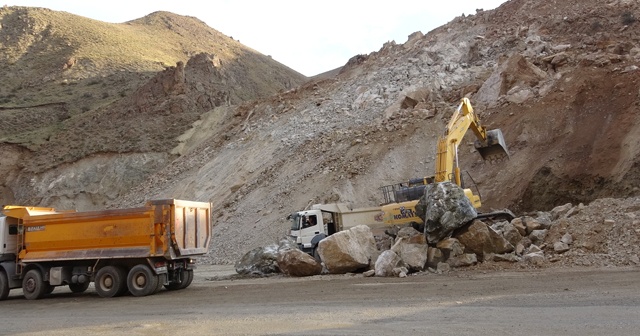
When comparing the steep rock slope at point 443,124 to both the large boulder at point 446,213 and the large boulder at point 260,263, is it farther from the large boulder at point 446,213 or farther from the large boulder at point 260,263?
the large boulder at point 446,213

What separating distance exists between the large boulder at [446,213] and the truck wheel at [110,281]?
7.52m

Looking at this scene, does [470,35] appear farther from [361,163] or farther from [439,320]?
[439,320]

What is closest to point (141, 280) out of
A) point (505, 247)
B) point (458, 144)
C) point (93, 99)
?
point (505, 247)

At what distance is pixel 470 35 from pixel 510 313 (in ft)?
106

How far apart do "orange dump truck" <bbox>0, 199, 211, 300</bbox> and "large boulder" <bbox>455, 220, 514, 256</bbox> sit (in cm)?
675

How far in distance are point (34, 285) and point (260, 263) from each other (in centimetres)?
608

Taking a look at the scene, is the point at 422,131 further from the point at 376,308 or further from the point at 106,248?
the point at 376,308

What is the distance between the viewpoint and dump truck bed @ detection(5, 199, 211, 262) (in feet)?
42.9

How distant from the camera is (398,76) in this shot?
35188mm

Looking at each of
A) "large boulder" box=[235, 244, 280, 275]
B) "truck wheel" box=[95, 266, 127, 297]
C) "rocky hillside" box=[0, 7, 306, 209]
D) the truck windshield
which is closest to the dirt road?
"truck wheel" box=[95, 266, 127, 297]

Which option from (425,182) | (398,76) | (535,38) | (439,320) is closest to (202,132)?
(398,76)

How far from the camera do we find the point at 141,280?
1323 cm

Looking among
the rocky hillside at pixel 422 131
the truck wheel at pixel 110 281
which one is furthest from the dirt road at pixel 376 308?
the rocky hillside at pixel 422 131

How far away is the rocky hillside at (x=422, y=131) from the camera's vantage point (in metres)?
21.1
